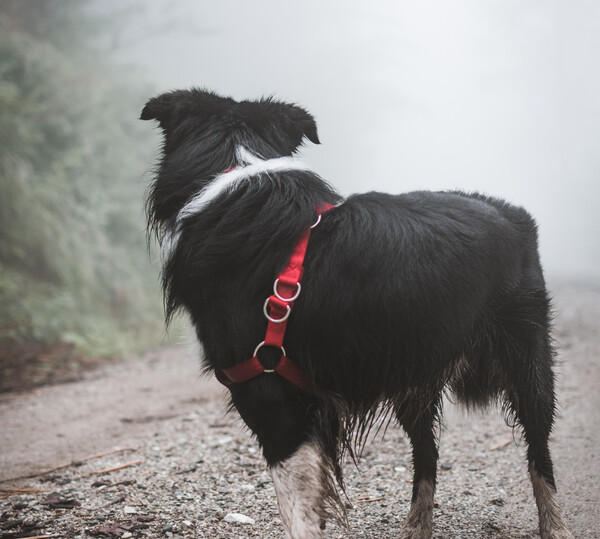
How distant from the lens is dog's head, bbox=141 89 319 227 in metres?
2.11

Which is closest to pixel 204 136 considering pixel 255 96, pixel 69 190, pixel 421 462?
pixel 421 462

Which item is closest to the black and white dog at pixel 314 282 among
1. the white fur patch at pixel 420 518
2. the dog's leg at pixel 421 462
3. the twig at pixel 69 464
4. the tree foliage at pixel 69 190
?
the dog's leg at pixel 421 462

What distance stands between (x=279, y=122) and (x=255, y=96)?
2.59 meters

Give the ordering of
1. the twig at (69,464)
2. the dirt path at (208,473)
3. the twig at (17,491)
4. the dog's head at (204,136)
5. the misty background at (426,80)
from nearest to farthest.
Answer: the dog's head at (204,136) < the dirt path at (208,473) < the twig at (17,491) < the twig at (69,464) < the misty background at (426,80)

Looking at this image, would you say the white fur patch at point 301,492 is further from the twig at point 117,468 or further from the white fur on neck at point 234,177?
the twig at point 117,468

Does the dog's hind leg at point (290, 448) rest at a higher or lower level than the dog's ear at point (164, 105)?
lower

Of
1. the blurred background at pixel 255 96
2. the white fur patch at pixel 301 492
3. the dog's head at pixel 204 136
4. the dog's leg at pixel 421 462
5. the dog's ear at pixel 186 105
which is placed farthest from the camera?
the blurred background at pixel 255 96

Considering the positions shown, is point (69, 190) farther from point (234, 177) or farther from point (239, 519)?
point (234, 177)

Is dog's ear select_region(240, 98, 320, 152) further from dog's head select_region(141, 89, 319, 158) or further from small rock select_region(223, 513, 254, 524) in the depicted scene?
small rock select_region(223, 513, 254, 524)

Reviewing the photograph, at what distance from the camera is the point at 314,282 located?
6.08 feet

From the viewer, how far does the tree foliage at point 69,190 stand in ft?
23.2

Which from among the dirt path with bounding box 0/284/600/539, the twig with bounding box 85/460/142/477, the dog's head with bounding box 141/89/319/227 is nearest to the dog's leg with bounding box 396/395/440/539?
the dirt path with bounding box 0/284/600/539

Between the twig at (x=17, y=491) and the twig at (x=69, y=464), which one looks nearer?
the twig at (x=17, y=491)

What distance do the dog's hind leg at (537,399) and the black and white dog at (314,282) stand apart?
0.06 ft
